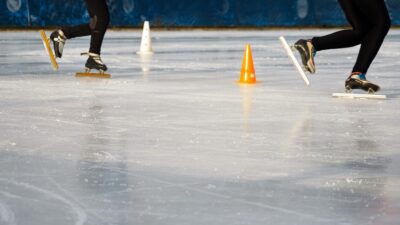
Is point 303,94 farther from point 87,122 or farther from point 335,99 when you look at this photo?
point 87,122

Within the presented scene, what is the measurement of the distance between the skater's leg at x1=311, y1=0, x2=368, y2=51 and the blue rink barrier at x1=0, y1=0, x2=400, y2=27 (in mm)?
15856

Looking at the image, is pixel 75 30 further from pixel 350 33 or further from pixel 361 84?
pixel 361 84

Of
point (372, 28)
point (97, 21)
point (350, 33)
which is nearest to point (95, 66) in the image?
point (97, 21)

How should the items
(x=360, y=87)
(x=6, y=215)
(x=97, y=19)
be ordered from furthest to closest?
(x=97, y=19) < (x=360, y=87) < (x=6, y=215)

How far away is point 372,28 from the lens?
8852 millimetres

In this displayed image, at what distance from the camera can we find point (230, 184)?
4531 millimetres

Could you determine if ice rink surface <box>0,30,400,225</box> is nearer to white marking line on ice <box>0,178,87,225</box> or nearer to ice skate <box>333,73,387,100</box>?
white marking line on ice <box>0,178,87,225</box>

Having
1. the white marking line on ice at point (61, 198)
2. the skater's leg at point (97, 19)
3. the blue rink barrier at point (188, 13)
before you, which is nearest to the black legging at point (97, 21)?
the skater's leg at point (97, 19)

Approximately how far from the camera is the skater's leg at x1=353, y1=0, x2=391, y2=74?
8727mm

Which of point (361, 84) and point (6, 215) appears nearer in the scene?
point (6, 215)

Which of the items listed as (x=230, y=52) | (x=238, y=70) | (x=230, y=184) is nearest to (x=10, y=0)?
(x=230, y=52)

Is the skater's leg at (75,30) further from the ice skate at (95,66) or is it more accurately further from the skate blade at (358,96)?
the skate blade at (358,96)

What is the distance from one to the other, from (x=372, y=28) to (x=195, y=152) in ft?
12.1

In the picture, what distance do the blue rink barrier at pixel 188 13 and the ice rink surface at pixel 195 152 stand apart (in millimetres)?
13584
